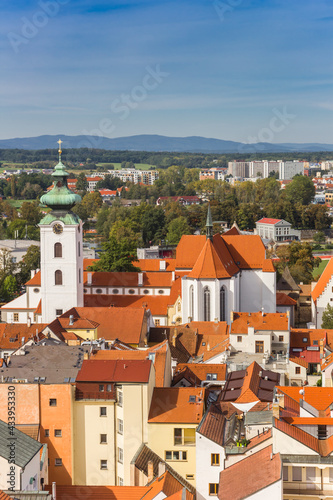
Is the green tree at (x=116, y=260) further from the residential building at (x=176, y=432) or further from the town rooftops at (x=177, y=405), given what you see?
the residential building at (x=176, y=432)

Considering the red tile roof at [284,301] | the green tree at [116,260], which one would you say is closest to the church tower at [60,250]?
the green tree at [116,260]

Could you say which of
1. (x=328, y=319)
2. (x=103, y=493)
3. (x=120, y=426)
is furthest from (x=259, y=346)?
(x=103, y=493)

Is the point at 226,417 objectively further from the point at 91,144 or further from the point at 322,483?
the point at 91,144

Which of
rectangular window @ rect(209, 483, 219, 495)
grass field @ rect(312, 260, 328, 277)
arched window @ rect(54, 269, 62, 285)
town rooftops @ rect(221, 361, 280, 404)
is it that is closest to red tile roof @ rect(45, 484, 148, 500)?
rectangular window @ rect(209, 483, 219, 495)

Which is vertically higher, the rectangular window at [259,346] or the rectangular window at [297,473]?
the rectangular window at [297,473]

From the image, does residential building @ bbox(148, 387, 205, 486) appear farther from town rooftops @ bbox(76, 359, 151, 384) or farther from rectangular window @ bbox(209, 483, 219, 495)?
rectangular window @ bbox(209, 483, 219, 495)

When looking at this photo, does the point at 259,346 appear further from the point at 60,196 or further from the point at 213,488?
the point at 213,488
